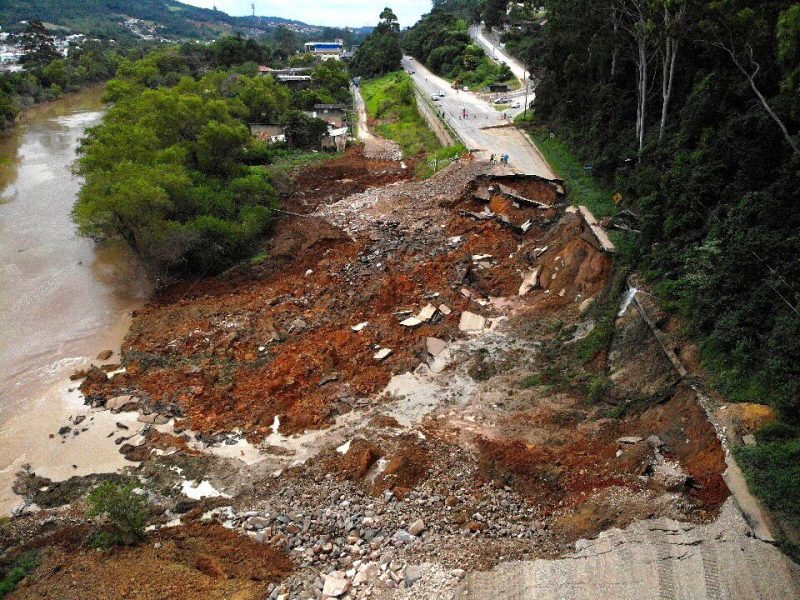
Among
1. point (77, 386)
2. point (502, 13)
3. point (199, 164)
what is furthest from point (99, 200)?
point (502, 13)

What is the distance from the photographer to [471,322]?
55.5ft

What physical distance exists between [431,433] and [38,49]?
4089 inches

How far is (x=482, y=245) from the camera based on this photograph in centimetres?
2128

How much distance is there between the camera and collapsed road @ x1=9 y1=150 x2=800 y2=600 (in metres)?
8.76

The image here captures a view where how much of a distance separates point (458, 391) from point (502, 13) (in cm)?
6573

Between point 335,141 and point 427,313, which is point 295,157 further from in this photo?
point 427,313

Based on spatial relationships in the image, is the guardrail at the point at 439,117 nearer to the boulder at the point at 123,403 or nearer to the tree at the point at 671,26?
the tree at the point at 671,26

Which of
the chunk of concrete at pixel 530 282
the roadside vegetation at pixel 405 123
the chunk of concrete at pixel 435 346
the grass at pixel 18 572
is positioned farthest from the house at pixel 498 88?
Result: the grass at pixel 18 572

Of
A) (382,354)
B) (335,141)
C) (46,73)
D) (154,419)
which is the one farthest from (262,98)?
(46,73)

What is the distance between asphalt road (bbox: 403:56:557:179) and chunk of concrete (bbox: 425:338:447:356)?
1251cm

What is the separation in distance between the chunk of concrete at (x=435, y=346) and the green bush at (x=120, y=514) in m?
8.23

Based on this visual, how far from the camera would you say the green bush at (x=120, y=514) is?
10562 mm

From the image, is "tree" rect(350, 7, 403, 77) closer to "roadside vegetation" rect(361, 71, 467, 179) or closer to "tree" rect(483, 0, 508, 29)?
"roadside vegetation" rect(361, 71, 467, 179)

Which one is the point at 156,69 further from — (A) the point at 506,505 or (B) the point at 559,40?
(A) the point at 506,505
